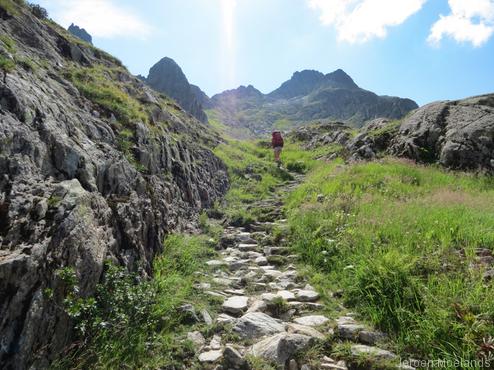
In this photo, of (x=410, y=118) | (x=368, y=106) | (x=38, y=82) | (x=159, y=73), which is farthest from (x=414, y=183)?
(x=368, y=106)

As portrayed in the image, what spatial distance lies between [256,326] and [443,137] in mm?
16721

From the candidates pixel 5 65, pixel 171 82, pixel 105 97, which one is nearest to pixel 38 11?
pixel 105 97

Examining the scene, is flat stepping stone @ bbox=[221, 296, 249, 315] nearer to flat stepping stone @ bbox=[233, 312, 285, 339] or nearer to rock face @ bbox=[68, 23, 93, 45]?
flat stepping stone @ bbox=[233, 312, 285, 339]

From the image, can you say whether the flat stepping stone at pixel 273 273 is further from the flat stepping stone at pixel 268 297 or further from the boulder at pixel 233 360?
the boulder at pixel 233 360

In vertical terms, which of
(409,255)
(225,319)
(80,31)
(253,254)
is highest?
(80,31)

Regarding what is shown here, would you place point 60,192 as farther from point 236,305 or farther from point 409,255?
point 409,255

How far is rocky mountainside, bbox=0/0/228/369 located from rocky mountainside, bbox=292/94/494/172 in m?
13.0

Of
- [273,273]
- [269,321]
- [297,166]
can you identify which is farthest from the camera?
[297,166]

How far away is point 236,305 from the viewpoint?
7.00 meters

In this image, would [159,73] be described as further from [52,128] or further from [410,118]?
[52,128]

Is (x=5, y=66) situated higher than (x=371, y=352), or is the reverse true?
(x=5, y=66)

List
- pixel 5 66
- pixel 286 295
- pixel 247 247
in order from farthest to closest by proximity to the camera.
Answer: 1. pixel 247 247
2. pixel 286 295
3. pixel 5 66

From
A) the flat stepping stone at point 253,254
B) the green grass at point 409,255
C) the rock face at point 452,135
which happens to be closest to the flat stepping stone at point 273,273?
the green grass at point 409,255

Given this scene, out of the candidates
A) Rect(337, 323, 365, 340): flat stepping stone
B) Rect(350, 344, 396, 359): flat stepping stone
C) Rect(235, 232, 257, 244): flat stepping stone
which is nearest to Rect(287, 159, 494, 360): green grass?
Rect(350, 344, 396, 359): flat stepping stone
